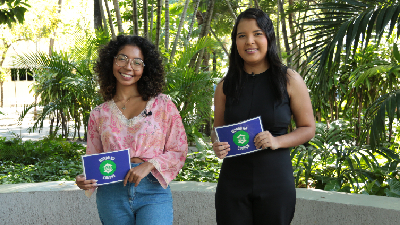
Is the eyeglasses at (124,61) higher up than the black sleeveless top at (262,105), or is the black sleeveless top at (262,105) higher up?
the eyeglasses at (124,61)

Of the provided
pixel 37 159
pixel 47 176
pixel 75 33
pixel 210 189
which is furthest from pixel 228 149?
pixel 75 33

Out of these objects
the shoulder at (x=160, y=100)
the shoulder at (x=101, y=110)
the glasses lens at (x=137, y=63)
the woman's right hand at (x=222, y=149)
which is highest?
the glasses lens at (x=137, y=63)

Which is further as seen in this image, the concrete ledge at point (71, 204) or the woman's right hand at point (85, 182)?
the concrete ledge at point (71, 204)

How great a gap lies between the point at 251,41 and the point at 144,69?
0.62 m

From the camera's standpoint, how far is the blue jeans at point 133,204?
69.5 inches

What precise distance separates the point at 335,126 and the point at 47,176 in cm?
349

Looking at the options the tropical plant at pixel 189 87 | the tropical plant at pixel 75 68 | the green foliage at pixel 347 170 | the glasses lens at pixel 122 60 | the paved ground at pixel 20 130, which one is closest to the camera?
the glasses lens at pixel 122 60

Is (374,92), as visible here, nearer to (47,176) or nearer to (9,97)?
(47,176)

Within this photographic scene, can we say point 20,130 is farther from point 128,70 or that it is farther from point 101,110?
point 128,70

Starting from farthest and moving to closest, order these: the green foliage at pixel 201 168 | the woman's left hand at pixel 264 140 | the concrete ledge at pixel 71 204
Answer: the green foliage at pixel 201 168 → the concrete ledge at pixel 71 204 → the woman's left hand at pixel 264 140

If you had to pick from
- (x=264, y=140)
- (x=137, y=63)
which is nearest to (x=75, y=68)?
(x=137, y=63)

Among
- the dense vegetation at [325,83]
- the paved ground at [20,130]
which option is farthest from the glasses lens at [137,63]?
the paved ground at [20,130]

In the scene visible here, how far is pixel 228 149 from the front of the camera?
5.41 feet

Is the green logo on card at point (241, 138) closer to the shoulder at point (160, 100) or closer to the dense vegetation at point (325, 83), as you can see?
the shoulder at point (160, 100)
